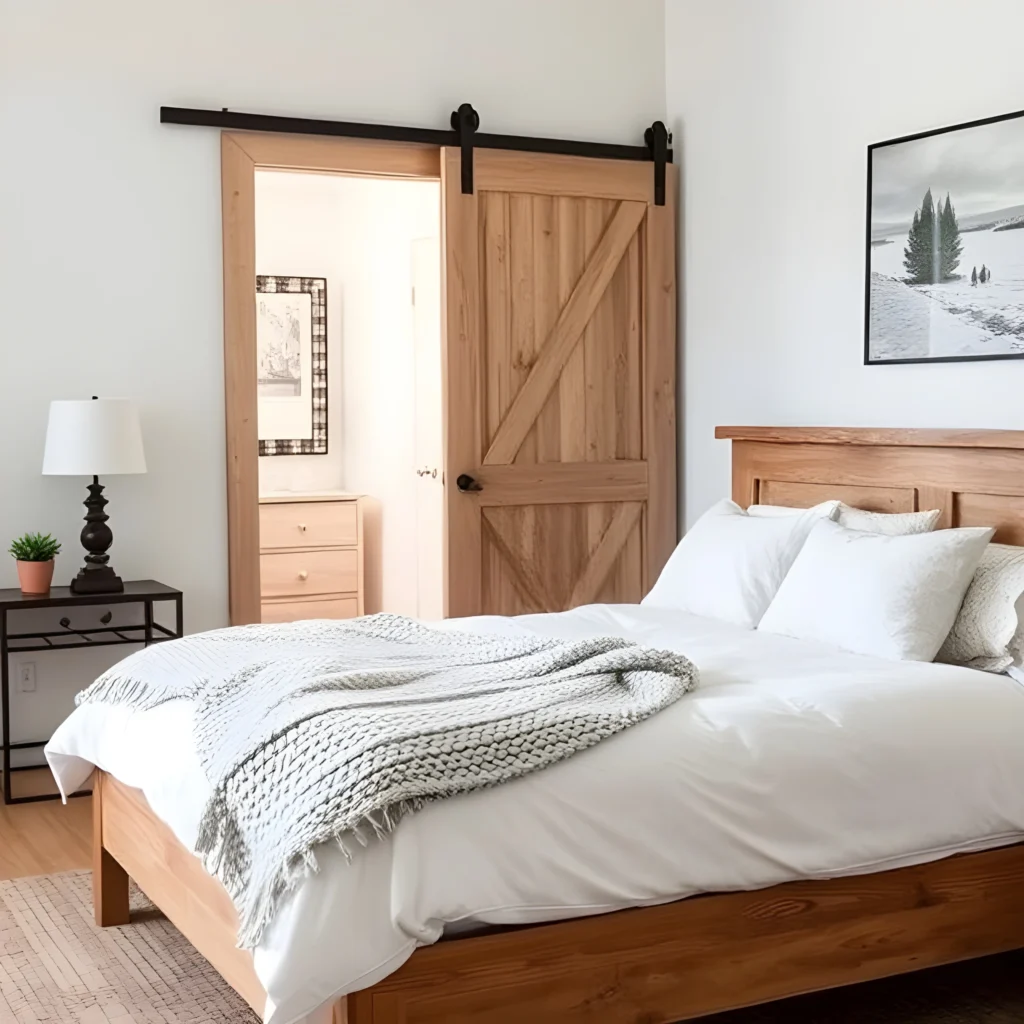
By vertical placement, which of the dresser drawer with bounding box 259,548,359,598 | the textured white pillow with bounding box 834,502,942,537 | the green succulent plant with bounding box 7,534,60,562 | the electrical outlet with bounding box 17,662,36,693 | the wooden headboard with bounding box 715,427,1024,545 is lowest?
the electrical outlet with bounding box 17,662,36,693

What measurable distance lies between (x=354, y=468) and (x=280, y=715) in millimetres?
4936

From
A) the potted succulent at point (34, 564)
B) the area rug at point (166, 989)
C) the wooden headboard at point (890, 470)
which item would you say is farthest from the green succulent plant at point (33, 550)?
the wooden headboard at point (890, 470)

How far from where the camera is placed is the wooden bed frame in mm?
2463

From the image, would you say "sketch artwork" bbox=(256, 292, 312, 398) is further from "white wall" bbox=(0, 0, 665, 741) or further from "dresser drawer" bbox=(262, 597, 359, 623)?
"white wall" bbox=(0, 0, 665, 741)

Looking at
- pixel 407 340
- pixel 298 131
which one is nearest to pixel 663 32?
pixel 298 131

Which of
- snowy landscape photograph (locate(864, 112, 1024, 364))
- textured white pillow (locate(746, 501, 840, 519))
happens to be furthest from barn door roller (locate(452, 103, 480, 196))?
textured white pillow (locate(746, 501, 840, 519))

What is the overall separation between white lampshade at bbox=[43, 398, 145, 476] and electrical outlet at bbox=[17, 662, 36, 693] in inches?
27.6

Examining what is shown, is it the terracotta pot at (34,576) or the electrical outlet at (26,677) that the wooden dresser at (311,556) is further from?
the terracotta pot at (34,576)

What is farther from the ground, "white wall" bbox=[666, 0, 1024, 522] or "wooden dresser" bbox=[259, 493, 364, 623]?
"white wall" bbox=[666, 0, 1024, 522]

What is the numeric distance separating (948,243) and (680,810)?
2380 mm

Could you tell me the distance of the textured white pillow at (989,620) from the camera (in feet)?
11.2

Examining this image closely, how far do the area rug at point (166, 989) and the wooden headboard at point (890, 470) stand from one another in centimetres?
125

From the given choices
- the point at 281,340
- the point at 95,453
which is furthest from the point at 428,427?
the point at 95,453

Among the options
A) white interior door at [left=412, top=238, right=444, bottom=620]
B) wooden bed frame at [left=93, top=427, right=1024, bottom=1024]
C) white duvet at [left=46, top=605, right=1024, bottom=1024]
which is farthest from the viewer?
white interior door at [left=412, top=238, right=444, bottom=620]
